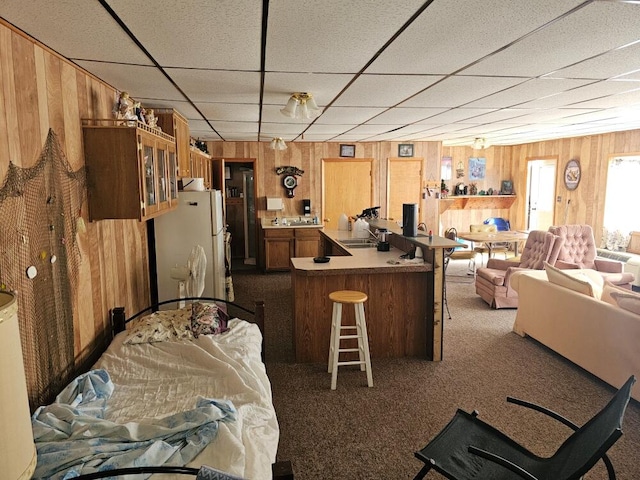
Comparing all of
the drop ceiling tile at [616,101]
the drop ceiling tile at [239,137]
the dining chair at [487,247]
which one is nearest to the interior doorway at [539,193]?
the dining chair at [487,247]

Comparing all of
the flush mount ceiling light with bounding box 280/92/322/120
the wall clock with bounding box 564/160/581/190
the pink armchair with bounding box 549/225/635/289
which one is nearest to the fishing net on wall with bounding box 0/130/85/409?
the flush mount ceiling light with bounding box 280/92/322/120

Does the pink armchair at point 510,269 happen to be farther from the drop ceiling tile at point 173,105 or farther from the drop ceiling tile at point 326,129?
the drop ceiling tile at point 173,105

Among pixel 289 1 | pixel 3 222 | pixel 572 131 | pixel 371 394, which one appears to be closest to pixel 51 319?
pixel 3 222

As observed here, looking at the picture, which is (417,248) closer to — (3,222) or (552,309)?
(552,309)

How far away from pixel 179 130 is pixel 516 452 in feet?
13.2

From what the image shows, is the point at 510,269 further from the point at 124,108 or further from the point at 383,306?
the point at 124,108

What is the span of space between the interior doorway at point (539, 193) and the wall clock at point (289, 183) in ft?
15.7

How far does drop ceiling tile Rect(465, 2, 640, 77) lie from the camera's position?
1885 millimetres

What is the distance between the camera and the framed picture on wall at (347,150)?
7758mm

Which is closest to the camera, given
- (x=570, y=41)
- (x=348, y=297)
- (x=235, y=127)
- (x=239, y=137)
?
(x=570, y=41)

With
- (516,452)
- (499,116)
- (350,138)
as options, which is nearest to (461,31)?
(516,452)

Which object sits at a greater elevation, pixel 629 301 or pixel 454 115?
pixel 454 115

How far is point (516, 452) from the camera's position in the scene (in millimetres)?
1995

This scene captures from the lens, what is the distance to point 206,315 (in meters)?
3.02
